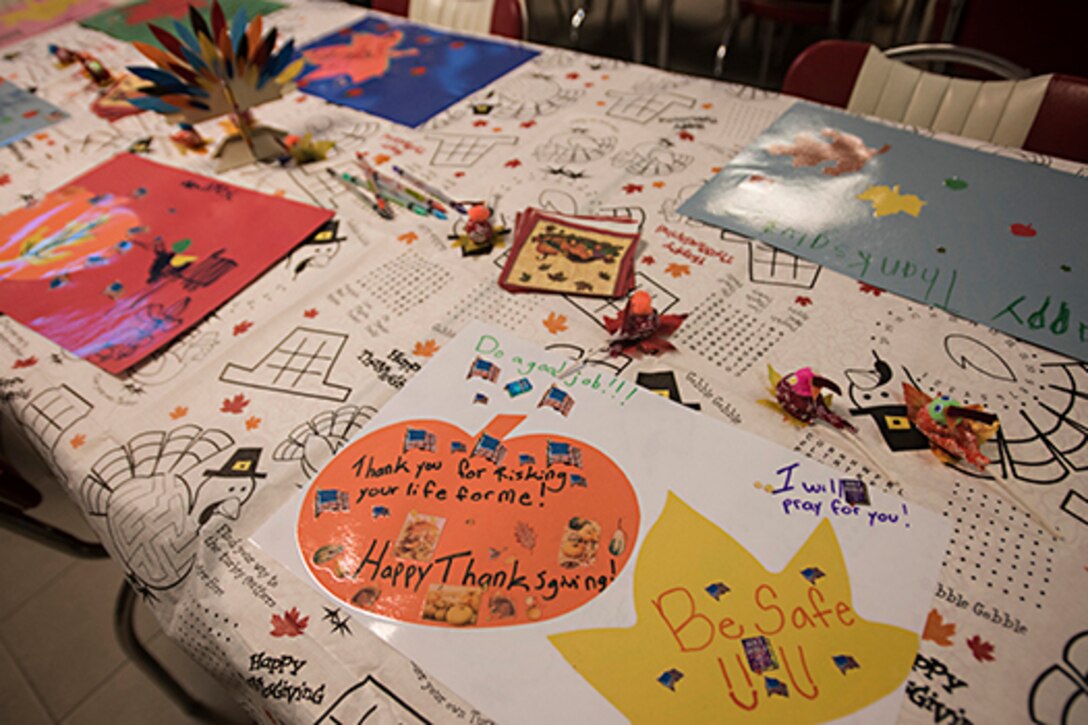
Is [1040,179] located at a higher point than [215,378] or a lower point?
higher

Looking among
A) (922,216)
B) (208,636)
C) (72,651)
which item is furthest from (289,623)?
(72,651)

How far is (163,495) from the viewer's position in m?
0.59

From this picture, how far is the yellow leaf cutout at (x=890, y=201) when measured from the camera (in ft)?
2.59

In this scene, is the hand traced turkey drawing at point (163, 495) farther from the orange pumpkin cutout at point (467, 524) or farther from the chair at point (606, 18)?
the chair at point (606, 18)

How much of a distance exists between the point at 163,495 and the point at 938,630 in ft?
2.17

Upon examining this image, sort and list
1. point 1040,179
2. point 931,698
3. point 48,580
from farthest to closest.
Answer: point 48,580
point 1040,179
point 931,698

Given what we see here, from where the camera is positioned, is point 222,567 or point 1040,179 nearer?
point 222,567

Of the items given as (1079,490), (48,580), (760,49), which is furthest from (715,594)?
(760,49)

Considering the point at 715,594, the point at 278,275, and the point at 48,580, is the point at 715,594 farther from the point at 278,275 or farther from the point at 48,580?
the point at 48,580

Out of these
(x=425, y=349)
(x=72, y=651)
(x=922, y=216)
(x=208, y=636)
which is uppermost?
(x=922, y=216)

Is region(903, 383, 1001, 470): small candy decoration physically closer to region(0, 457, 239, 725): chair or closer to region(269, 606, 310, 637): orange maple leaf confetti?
region(269, 606, 310, 637): orange maple leaf confetti

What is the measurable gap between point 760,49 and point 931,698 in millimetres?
2848

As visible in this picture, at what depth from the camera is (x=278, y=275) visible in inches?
32.2

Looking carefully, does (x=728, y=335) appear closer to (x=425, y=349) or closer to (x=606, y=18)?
(x=425, y=349)
